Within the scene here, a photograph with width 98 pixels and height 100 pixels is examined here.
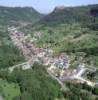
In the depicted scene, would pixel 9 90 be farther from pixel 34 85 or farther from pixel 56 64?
pixel 56 64

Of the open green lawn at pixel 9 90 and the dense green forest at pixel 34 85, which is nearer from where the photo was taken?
the dense green forest at pixel 34 85

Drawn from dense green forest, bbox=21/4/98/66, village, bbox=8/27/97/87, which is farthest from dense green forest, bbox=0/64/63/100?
dense green forest, bbox=21/4/98/66

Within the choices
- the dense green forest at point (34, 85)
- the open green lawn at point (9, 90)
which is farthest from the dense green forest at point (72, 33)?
the open green lawn at point (9, 90)

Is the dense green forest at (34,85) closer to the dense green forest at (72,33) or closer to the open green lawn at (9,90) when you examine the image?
the open green lawn at (9,90)

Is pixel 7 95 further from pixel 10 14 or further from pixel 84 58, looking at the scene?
pixel 10 14

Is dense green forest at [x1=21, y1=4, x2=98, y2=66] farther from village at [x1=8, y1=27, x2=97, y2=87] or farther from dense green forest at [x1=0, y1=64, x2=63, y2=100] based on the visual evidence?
dense green forest at [x1=0, y1=64, x2=63, y2=100]

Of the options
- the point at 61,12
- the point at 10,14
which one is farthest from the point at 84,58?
the point at 10,14

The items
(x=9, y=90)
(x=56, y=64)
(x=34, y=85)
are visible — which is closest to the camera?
(x=9, y=90)

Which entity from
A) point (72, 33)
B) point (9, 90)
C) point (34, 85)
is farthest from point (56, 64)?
point (72, 33)

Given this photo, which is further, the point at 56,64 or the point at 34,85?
the point at 56,64
